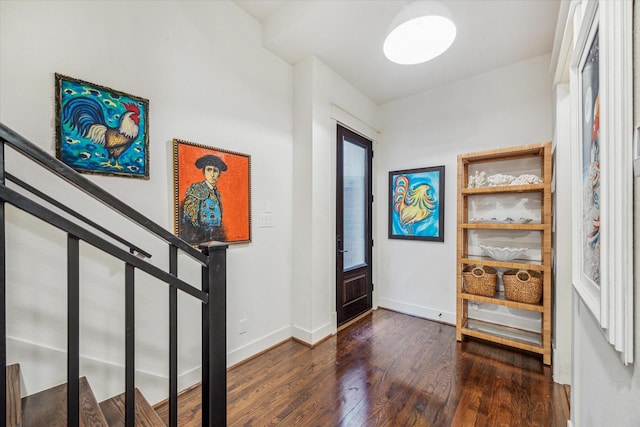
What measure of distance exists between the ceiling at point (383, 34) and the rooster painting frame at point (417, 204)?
111 centimetres

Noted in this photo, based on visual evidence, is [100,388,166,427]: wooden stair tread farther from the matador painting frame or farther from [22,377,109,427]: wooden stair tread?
the matador painting frame

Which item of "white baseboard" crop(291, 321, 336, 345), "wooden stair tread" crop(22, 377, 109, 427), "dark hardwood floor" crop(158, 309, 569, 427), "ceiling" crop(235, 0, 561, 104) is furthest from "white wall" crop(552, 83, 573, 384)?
"wooden stair tread" crop(22, 377, 109, 427)

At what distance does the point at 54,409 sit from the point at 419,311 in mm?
3263

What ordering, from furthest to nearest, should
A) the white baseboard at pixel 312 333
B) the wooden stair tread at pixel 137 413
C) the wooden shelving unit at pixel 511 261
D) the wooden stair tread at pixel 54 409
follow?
the white baseboard at pixel 312 333
the wooden shelving unit at pixel 511 261
the wooden stair tread at pixel 137 413
the wooden stair tread at pixel 54 409

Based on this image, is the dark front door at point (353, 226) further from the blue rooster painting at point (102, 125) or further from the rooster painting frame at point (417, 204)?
the blue rooster painting at point (102, 125)

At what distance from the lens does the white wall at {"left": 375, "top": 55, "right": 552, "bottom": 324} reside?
2.72 meters

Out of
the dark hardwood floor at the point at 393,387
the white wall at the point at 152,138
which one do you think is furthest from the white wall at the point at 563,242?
the white wall at the point at 152,138

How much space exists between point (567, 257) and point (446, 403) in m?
1.38

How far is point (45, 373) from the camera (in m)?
1.41

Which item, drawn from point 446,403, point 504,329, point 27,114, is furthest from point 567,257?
point 27,114

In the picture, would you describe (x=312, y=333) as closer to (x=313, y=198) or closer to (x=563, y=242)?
(x=313, y=198)

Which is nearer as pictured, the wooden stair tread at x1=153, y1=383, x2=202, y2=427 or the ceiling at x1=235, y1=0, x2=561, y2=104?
the wooden stair tread at x1=153, y1=383, x2=202, y2=427

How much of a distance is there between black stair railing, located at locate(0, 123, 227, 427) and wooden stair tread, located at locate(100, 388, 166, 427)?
349mm

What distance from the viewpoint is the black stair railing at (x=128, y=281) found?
0.71 meters
